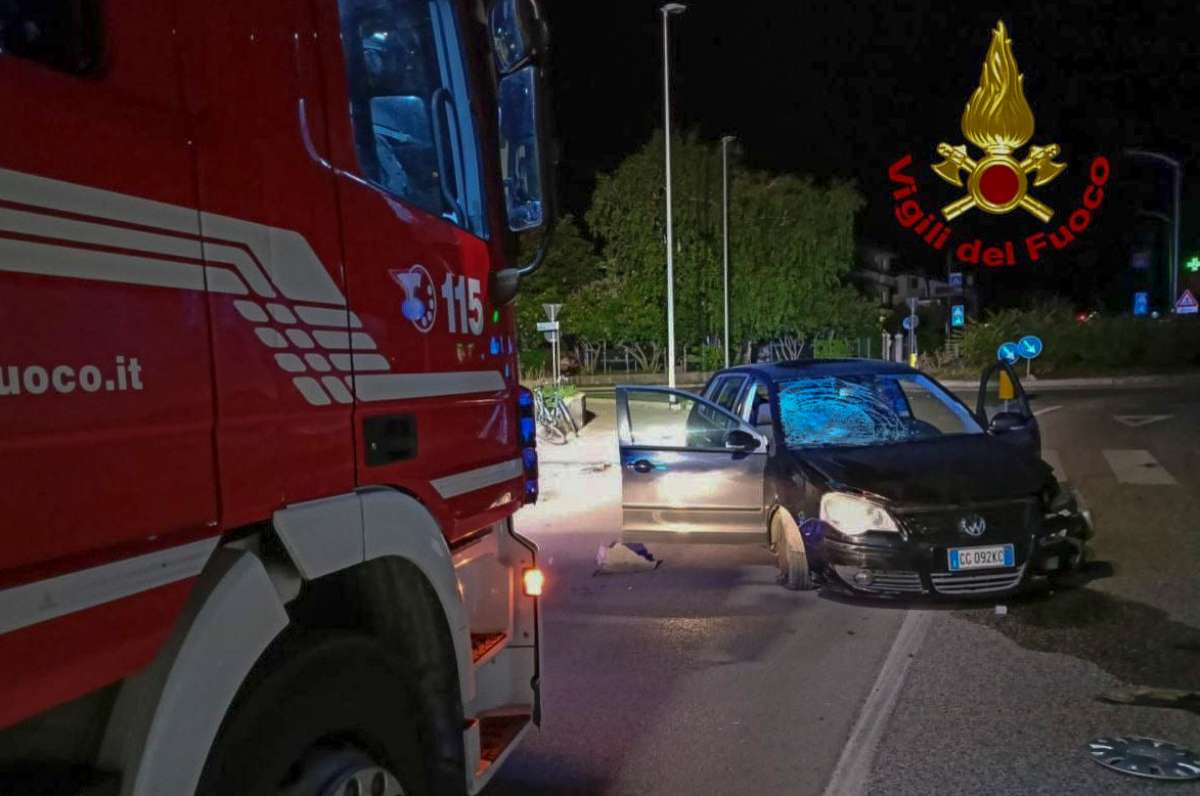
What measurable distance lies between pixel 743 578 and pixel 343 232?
Answer: 18.2ft

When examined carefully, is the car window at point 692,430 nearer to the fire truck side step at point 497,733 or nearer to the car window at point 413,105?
the fire truck side step at point 497,733

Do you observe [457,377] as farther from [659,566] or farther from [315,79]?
[659,566]

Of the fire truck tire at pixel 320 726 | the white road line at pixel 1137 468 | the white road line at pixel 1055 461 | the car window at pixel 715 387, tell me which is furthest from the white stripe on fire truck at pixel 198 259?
the white road line at pixel 1137 468

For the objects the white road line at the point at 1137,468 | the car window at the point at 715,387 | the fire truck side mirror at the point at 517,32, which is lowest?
the white road line at the point at 1137,468

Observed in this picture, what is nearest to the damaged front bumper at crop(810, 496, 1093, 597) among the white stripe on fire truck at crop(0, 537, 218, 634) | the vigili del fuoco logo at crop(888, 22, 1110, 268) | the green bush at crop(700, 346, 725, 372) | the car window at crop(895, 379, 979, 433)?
the car window at crop(895, 379, 979, 433)

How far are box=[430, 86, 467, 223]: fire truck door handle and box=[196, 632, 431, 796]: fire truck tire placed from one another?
137cm

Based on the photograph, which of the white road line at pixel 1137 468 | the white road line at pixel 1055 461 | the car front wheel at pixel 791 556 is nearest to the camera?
the car front wheel at pixel 791 556

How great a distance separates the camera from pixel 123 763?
165 cm

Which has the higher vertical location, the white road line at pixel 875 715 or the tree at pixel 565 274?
the tree at pixel 565 274

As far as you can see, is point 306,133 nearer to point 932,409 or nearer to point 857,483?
point 857,483

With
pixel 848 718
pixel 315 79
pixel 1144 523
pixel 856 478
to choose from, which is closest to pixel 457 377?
pixel 315 79

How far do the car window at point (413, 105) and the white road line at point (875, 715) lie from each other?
2585 mm

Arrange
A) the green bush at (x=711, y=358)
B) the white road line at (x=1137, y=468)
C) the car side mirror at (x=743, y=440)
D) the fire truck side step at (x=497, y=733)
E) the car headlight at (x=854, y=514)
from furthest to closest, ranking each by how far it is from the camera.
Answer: the green bush at (x=711, y=358) → the white road line at (x=1137, y=468) → the car side mirror at (x=743, y=440) → the car headlight at (x=854, y=514) → the fire truck side step at (x=497, y=733)

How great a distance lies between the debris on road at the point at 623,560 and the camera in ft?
25.4
